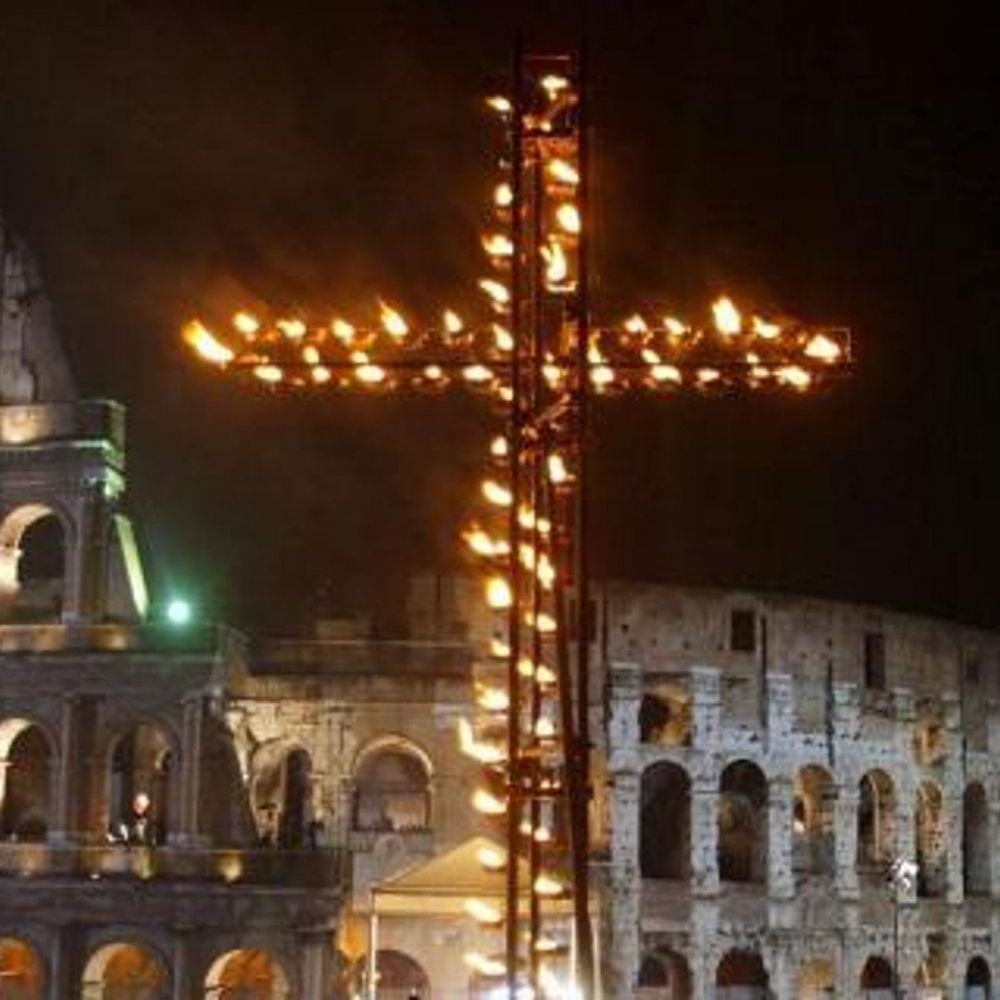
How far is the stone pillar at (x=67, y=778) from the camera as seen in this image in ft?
114

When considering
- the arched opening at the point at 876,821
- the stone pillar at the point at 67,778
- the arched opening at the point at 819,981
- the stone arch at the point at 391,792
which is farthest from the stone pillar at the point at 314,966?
the arched opening at the point at 876,821

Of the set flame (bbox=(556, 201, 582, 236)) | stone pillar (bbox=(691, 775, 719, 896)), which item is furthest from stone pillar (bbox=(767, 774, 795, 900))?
flame (bbox=(556, 201, 582, 236))

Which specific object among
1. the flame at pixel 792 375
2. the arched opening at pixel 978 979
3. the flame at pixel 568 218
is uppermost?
the flame at pixel 568 218

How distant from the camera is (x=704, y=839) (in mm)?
38125

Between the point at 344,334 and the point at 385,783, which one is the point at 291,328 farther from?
the point at 385,783

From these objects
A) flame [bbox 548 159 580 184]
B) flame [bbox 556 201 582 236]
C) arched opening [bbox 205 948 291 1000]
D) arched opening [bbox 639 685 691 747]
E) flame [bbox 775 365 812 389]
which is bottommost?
arched opening [bbox 205 948 291 1000]

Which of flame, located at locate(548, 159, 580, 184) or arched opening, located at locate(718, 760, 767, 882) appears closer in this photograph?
flame, located at locate(548, 159, 580, 184)

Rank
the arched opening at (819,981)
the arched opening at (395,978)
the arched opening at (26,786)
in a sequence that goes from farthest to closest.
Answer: the arched opening at (819,981), the arched opening at (26,786), the arched opening at (395,978)

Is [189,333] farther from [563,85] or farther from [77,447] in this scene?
[77,447]

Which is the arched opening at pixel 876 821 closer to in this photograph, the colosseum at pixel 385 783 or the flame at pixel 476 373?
the colosseum at pixel 385 783

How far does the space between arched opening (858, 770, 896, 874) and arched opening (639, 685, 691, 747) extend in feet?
15.7

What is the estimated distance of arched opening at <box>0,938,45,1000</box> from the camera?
3556cm

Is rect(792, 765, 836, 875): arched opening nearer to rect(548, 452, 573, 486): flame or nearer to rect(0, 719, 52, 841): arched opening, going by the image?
rect(0, 719, 52, 841): arched opening

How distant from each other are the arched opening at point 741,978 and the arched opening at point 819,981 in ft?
3.24
